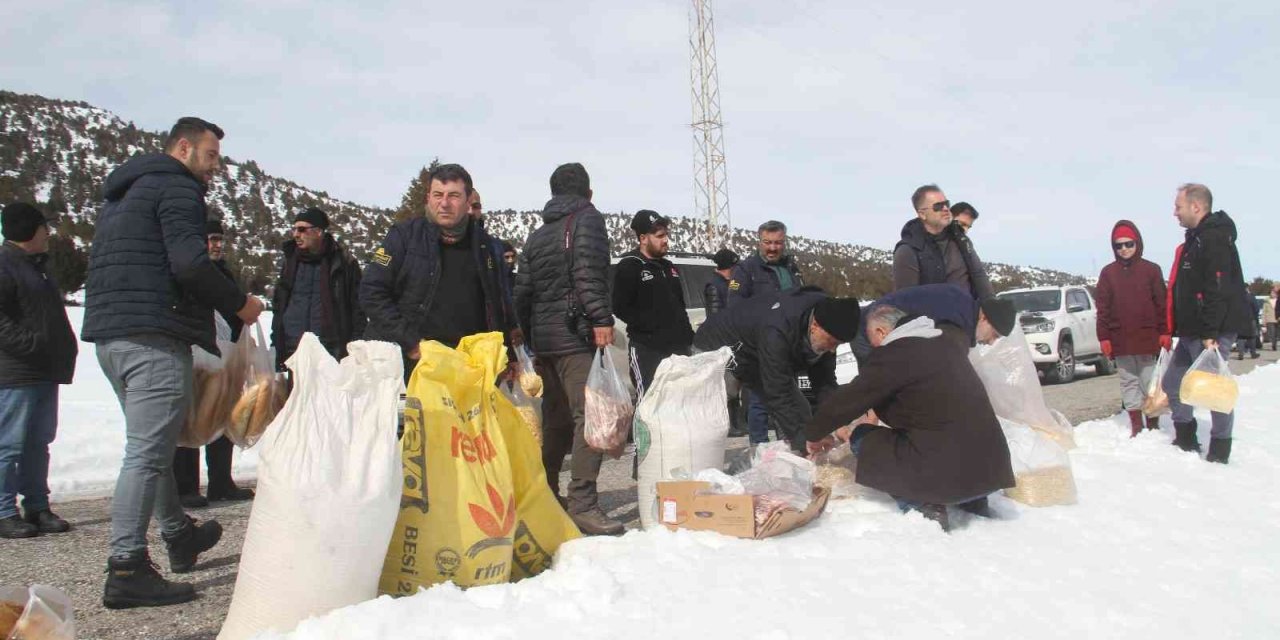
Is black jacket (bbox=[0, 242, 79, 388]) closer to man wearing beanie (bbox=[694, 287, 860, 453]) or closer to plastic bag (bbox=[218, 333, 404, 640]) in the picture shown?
plastic bag (bbox=[218, 333, 404, 640])

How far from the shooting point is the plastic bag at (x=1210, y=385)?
5.02 meters

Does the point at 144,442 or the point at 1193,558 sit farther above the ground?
the point at 144,442

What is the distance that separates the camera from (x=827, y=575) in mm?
3014

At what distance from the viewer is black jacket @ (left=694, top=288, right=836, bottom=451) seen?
420cm

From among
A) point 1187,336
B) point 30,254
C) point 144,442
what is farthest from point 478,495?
point 1187,336

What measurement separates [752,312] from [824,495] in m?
1.10

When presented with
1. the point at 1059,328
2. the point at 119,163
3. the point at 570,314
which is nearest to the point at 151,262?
the point at 570,314

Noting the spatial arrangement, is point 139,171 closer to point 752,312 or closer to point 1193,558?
point 752,312

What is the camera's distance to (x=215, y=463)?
16.1ft

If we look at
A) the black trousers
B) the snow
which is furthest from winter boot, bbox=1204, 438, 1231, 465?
the black trousers

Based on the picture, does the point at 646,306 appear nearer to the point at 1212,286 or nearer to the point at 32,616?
the point at 1212,286

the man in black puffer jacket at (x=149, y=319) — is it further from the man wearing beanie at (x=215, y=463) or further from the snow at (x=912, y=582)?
the man wearing beanie at (x=215, y=463)

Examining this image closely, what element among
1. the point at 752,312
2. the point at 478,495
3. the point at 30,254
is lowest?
the point at 478,495

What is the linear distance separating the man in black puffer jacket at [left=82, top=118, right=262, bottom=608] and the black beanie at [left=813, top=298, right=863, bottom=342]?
250 centimetres
